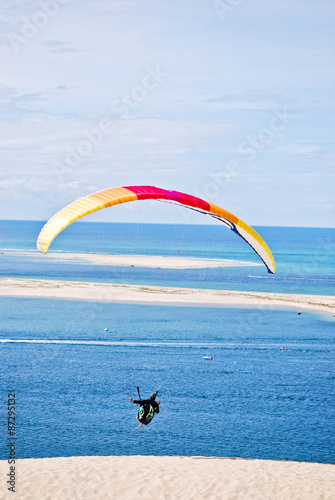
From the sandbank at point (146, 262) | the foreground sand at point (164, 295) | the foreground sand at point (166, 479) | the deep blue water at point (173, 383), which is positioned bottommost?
the foreground sand at point (166, 479)

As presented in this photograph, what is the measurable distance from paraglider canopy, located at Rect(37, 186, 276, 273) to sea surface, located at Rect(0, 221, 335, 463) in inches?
303

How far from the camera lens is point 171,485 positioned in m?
18.5

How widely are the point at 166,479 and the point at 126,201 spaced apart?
955 centimetres

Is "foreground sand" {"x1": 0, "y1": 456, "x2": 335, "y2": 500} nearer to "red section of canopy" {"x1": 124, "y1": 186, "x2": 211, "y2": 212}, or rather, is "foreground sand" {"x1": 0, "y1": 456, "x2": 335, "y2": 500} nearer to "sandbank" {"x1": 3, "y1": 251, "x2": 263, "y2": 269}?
"red section of canopy" {"x1": 124, "y1": 186, "x2": 211, "y2": 212}

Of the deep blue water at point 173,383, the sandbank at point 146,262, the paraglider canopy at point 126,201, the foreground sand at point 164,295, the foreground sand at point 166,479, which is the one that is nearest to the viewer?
the foreground sand at point 166,479

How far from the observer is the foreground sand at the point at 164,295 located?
206ft

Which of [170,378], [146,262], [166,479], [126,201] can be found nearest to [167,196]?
[126,201]

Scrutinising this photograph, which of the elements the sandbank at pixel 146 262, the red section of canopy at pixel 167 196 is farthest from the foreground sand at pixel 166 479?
the sandbank at pixel 146 262

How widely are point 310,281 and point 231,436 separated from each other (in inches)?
2610

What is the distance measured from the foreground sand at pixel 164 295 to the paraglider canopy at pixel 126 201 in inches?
1413

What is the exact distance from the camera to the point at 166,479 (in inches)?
752

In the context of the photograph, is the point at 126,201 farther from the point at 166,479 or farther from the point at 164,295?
the point at 164,295

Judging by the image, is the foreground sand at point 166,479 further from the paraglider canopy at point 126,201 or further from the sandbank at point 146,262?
the sandbank at point 146,262

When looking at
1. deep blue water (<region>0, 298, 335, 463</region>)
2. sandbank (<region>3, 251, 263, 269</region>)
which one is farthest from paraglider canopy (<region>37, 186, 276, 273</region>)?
sandbank (<region>3, 251, 263, 269</region>)
